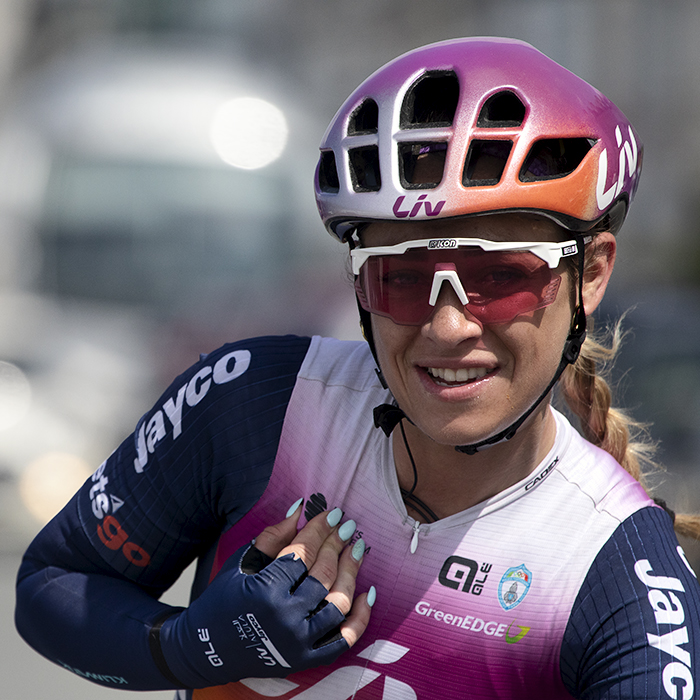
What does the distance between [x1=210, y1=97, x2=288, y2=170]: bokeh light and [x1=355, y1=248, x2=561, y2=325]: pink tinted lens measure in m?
8.62

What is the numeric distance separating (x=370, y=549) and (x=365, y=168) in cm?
80

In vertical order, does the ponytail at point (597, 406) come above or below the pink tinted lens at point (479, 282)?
below

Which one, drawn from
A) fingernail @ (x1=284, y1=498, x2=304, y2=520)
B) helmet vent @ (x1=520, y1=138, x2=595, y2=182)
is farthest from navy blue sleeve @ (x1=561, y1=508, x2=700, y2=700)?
helmet vent @ (x1=520, y1=138, x2=595, y2=182)

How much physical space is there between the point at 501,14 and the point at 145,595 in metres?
18.8

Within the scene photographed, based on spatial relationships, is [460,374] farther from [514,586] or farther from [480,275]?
[514,586]

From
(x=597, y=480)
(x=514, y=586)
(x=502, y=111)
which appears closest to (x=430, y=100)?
(x=502, y=111)

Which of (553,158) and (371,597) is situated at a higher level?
(553,158)

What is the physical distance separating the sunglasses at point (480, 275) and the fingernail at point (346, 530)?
0.44 metres

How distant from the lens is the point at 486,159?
69.1 inches

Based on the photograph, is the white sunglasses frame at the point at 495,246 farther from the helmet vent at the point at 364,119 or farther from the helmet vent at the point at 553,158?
the helmet vent at the point at 364,119

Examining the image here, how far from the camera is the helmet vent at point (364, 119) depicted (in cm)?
192

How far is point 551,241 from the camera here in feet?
5.73

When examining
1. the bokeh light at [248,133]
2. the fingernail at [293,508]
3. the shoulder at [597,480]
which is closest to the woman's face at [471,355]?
the shoulder at [597,480]

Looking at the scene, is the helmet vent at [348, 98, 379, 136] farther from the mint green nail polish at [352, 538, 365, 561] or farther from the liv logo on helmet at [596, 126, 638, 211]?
the mint green nail polish at [352, 538, 365, 561]
